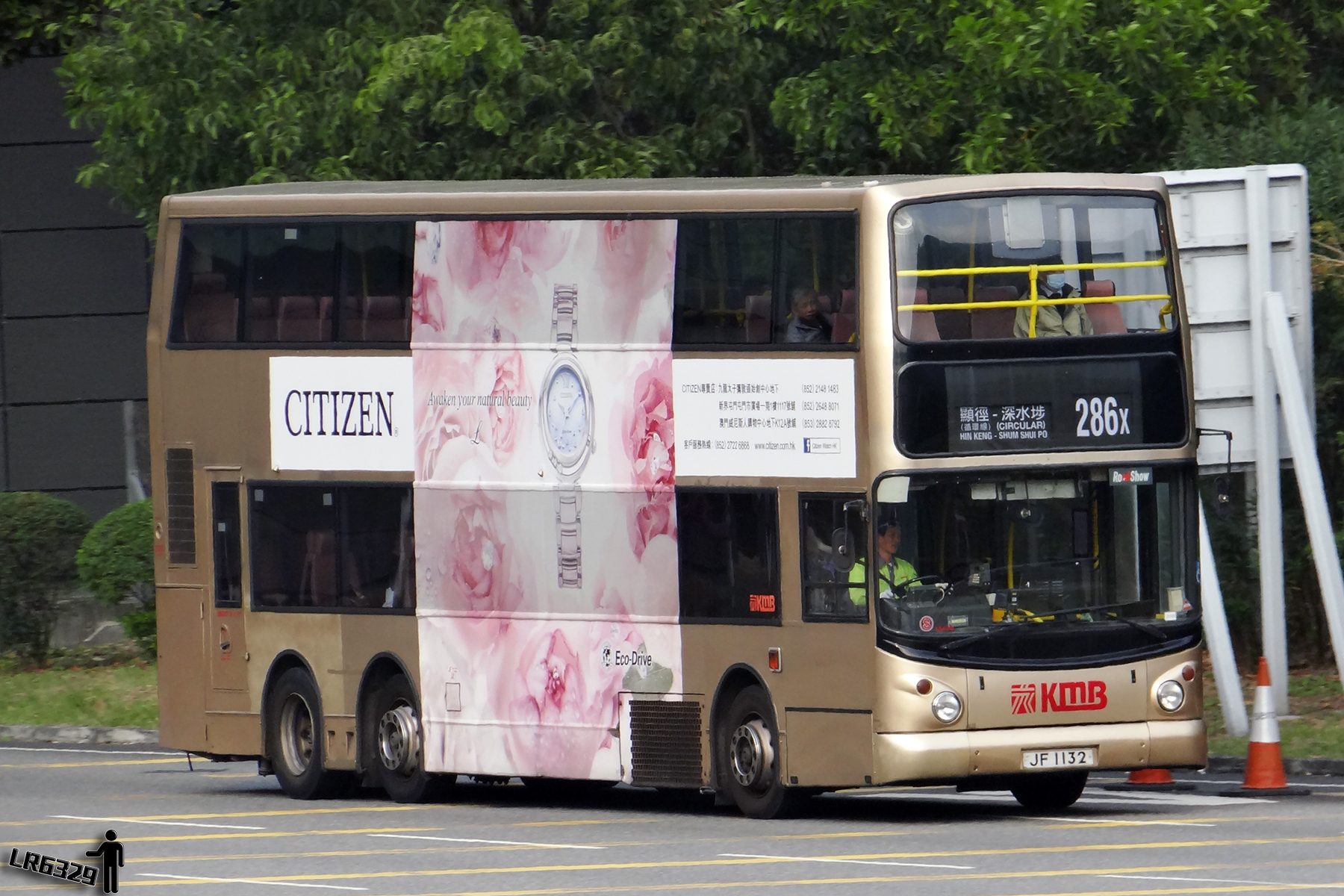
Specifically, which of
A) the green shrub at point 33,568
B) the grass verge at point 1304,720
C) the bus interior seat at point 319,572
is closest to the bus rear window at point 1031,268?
the grass verge at point 1304,720

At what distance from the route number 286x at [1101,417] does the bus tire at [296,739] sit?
601cm

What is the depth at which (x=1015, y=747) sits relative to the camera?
1606cm

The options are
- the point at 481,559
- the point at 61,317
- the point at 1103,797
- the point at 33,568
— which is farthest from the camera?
the point at 61,317

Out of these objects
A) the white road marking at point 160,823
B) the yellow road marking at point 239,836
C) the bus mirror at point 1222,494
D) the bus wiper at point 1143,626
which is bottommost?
the white road marking at point 160,823

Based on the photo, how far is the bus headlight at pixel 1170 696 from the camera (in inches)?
650

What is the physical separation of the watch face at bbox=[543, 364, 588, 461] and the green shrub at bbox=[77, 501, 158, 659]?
11.8m

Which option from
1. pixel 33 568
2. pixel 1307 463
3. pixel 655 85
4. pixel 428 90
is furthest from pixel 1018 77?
pixel 33 568

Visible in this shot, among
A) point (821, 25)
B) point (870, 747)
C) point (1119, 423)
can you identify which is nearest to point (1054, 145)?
point (821, 25)

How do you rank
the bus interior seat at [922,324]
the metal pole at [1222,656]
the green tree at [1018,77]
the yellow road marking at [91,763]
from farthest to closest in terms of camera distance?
the green tree at [1018,77], the yellow road marking at [91,763], the metal pole at [1222,656], the bus interior seat at [922,324]

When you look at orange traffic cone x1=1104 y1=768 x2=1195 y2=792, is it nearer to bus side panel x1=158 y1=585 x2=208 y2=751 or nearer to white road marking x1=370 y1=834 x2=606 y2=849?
white road marking x1=370 y1=834 x2=606 y2=849

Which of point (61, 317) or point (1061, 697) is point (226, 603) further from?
point (61, 317)

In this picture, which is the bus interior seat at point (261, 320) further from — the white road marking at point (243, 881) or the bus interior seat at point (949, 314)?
the white road marking at point (243, 881)

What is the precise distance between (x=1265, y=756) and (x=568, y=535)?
4488mm

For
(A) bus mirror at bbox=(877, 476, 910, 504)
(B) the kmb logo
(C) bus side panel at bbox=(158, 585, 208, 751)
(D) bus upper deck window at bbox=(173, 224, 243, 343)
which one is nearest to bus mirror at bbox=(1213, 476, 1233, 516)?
(B) the kmb logo
